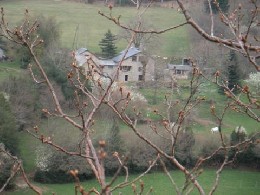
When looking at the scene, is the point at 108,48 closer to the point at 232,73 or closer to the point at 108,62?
the point at 108,62

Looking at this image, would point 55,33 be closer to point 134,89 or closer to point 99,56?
point 99,56

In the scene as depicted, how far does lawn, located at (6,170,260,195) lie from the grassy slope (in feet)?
51.8

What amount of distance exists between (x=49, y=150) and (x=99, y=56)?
14.8 meters

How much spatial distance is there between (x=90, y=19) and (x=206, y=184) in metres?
25.3

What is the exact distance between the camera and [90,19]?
4194cm

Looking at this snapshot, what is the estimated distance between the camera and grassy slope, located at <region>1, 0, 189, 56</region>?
121ft

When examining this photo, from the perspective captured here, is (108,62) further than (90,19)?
No

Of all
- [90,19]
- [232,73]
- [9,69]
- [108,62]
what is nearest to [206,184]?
[232,73]

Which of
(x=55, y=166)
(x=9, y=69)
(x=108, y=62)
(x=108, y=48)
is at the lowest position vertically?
(x=55, y=166)

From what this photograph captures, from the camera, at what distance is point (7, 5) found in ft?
144

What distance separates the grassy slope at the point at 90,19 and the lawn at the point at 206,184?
51.8 ft

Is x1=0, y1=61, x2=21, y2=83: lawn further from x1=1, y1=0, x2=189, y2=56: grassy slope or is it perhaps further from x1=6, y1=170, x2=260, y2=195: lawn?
x1=6, y1=170, x2=260, y2=195: lawn

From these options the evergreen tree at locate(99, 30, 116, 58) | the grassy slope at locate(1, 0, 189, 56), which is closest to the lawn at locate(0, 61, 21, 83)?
the grassy slope at locate(1, 0, 189, 56)

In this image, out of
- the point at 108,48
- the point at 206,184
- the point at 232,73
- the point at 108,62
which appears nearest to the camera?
the point at 206,184
